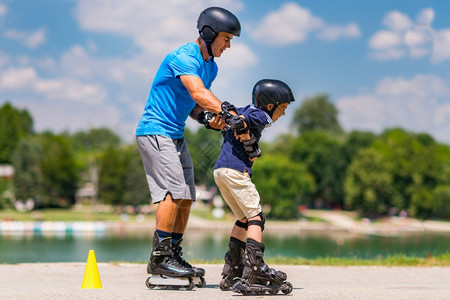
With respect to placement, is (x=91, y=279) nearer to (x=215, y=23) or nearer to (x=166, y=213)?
(x=166, y=213)

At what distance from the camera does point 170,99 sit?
518cm

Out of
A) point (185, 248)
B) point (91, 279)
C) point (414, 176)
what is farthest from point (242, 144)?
point (414, 176)

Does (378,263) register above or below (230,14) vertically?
below

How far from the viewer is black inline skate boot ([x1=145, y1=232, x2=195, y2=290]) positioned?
200 inches

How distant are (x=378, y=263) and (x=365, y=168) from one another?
215 feet

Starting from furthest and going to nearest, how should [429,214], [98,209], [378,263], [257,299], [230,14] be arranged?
[98,209], [429,214], [378,263], [230,14], [257,299]

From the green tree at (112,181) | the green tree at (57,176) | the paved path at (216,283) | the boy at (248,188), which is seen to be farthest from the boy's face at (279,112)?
the green tree at (57,176)

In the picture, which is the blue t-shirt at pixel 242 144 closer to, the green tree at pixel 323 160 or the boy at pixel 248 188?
the boy at pixel 248 188

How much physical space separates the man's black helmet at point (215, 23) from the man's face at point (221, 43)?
34 mm

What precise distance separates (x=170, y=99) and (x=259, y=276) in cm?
174

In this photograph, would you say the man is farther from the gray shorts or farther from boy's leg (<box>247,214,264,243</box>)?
boy's leg (<box>247,214,264,243</box>)

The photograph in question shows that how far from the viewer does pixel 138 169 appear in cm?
7581

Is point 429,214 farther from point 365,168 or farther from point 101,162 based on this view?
point 101,162

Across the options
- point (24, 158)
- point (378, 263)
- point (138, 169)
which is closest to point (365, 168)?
point (138, 169)
